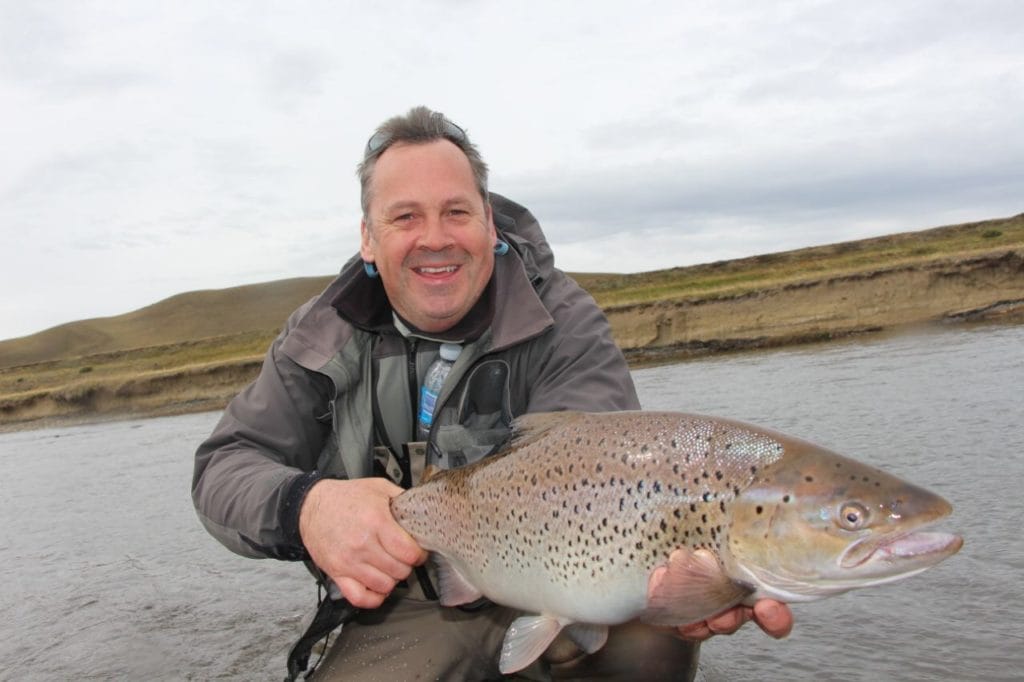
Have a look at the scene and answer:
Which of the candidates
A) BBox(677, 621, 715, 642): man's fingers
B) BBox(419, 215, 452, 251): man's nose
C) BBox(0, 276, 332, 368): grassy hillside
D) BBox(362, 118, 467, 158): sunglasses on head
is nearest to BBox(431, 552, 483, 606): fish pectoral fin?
BBox(677, 621, 715, 642): man's fingers

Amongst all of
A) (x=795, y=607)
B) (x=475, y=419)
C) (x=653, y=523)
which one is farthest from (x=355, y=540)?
(x=795, y=607)

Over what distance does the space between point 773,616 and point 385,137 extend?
2.23 m

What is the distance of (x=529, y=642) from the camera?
253cm

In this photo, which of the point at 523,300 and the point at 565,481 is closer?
the point at 565,481

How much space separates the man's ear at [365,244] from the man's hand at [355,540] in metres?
1.02

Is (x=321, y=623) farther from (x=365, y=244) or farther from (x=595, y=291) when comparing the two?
(x=595, y=291)

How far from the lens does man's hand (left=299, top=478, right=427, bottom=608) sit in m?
2.64

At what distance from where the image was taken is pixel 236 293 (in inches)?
3221

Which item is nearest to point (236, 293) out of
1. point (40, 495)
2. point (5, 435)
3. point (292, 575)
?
point (5, 435)

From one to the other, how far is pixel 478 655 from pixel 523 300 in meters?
1.39

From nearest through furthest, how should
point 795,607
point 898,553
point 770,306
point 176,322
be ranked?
point 898,553 → point 795,607 → point 770,306 → point 176,322

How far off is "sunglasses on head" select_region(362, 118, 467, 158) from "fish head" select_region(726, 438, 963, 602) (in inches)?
71.2

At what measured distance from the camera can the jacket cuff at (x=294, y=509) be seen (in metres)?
2.74

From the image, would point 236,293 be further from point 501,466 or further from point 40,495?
point 501,466
